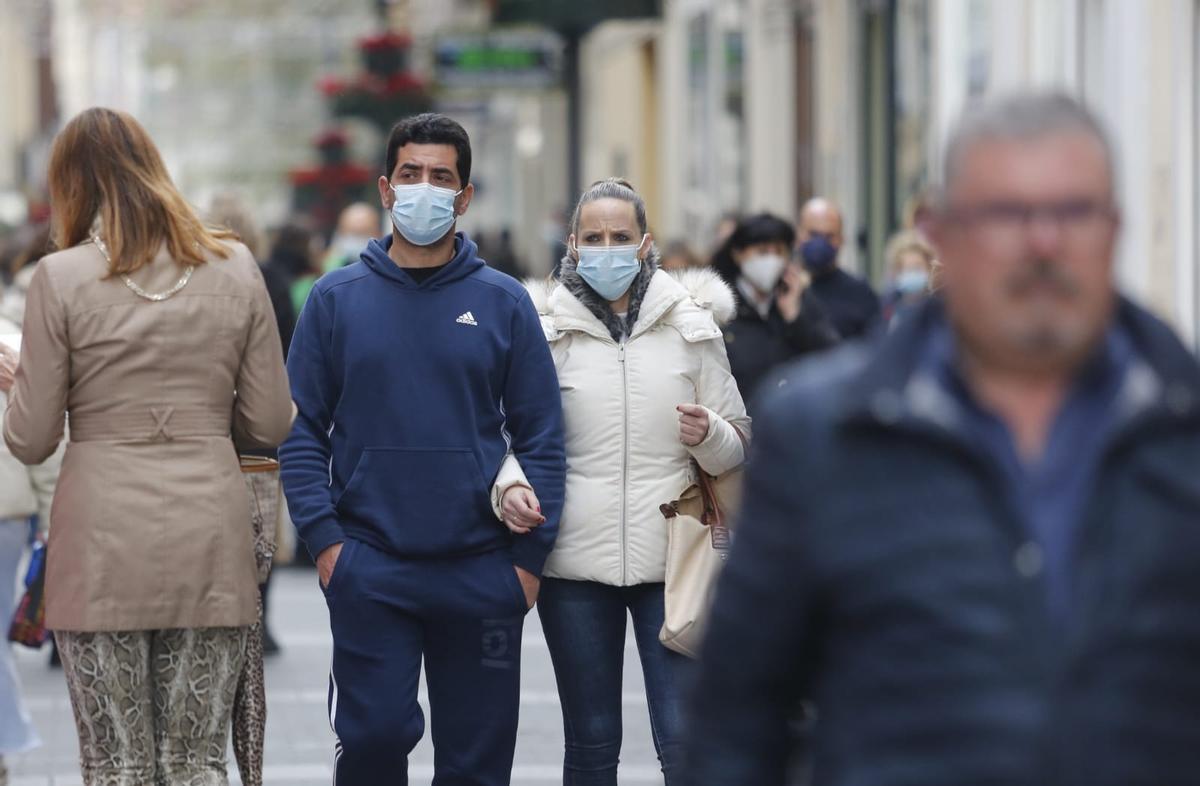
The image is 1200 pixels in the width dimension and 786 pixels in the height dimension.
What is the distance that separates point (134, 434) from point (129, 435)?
1 cm

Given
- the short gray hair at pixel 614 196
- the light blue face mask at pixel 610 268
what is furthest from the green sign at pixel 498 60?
the light blue face mask at pixel 610 268

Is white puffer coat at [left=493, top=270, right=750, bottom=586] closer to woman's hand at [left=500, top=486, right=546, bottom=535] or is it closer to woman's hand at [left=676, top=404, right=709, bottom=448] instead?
woman's hand at [left=676, top=404, right=709, bottom=448]

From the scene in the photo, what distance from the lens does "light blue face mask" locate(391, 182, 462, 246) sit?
5.94 m

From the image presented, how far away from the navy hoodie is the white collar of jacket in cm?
24

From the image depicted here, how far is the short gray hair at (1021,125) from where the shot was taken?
2.71 m

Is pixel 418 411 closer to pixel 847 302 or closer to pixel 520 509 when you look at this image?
pixel 520 509

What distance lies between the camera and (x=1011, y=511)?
2.64 meters

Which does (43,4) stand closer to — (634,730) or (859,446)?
(634,730)

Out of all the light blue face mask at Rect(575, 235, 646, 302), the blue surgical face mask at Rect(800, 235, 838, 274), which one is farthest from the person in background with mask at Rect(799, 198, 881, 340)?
the light blue face mask at Rect(575, 235, 646, 302)

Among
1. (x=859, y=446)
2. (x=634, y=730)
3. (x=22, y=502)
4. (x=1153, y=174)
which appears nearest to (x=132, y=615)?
(x=22, y=502)

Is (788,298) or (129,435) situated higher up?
(129,435)

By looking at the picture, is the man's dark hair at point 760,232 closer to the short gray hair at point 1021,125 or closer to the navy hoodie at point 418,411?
the navy hoodie at point 418,411

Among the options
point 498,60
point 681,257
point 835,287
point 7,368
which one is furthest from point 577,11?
point 7,368

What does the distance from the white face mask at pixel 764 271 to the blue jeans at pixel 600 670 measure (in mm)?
4143
